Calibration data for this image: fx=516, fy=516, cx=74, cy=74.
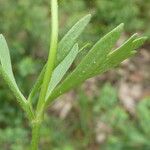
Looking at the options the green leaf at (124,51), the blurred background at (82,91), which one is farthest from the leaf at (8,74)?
the blurred background at (82,91)

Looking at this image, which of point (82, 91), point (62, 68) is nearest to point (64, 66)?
point (62, 68)

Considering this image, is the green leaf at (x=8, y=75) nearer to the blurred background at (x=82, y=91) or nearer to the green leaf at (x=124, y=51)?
the green leaf at (x=124, y=51)

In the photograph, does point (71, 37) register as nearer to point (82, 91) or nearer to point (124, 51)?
point (124, 51)

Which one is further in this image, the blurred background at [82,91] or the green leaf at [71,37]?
the blurred background at [82,91]

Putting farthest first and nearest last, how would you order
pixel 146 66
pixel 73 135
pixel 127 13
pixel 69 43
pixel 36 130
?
1. pixel 146 66
2. pixel 127 13
3. pixel 73 135
4. pixel 69 43
5. pixel 36 130

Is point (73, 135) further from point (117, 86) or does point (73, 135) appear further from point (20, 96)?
point (20, 96)

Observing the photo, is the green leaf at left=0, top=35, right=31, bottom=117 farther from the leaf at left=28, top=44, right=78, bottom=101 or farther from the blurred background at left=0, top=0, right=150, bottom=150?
the blurred background at left=0, top=0, right=150, bottom=150

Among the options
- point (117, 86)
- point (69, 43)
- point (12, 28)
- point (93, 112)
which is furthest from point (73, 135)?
point (69, 43)
